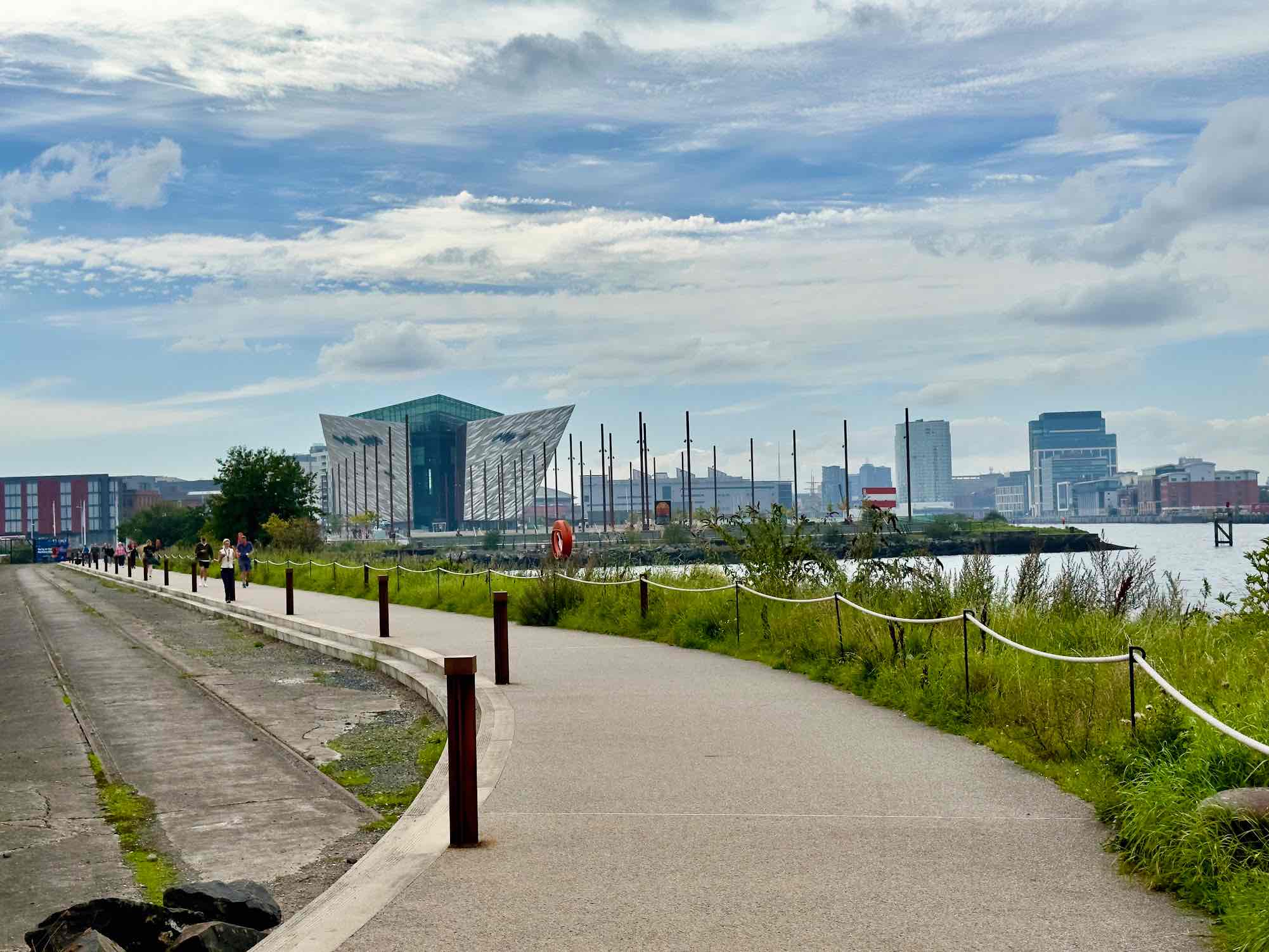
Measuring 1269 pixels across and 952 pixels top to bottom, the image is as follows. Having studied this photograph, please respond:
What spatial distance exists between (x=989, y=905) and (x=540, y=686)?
26.8 ft

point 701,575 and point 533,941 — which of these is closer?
point 533,941

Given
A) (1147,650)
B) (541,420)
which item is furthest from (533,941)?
(541,420)

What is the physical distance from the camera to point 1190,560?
7119cm

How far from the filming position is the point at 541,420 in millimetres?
181875

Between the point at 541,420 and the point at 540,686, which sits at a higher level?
the point at 541,420

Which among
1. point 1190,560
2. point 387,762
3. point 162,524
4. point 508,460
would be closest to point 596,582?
point 387,762

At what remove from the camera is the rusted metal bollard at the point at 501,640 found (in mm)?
13695

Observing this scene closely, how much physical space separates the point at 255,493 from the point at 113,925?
228 ft

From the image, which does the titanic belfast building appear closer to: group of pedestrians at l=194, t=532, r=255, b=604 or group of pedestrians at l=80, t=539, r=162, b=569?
group of pedestrians at l=80, t=539, r=162, b=569

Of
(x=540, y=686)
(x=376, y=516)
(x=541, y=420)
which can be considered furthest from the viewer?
(x=541, y=420)

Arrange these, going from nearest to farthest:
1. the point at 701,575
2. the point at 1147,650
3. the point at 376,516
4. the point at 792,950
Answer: the point at 792,950 → the point at 1147,650 → the point at 701,575 → the point at 376,516

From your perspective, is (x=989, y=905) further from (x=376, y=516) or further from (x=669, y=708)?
(x=376, y=516)

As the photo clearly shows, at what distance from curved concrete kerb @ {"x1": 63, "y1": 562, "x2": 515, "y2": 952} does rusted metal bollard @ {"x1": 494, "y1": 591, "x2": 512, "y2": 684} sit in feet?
0.72

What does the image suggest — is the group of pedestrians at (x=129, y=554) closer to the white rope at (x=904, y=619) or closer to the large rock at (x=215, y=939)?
the white rope at (x=904, y=619)
